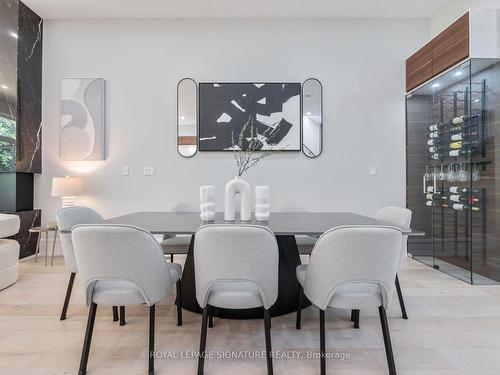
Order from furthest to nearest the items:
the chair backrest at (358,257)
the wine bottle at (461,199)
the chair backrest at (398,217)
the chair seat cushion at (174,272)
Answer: the wine bottle at (461,199)
the chair backrest at (398,217)
the chair seat cushion at (174,272)
the chair backrest at (358,257)

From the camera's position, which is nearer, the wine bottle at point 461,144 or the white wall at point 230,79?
the wine bottle at point 461,144

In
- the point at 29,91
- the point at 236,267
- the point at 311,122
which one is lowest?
the point at 236,267

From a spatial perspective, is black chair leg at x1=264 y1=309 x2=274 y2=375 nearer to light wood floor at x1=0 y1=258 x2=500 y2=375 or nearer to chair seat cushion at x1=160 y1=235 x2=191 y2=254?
light wood floor at x1=0 y1=258 x2=500 y2=375

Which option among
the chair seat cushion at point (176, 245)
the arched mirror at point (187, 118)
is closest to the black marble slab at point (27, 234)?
the arched mirror at point (187, 118)

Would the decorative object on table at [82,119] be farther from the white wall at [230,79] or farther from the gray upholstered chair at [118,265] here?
the gray upholstered chair at [118,265]

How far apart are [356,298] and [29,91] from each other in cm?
439

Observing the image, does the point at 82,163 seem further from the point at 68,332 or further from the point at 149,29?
the point at 68,332

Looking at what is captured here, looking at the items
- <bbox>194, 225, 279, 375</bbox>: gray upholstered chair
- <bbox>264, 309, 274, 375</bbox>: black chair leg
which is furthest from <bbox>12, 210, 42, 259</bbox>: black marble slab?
<bbox>264, 309, 274, 375</bbox>: black chair leg

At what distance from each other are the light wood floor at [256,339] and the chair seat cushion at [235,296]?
1.30ft

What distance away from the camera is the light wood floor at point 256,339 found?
154 centimetres

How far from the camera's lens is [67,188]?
11.6 feet

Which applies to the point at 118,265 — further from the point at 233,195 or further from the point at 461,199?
the point at 461,199

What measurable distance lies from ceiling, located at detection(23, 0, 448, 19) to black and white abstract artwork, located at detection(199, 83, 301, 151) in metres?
0.89

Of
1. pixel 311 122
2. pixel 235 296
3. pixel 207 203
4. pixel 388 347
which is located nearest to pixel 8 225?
pixel 207 203
